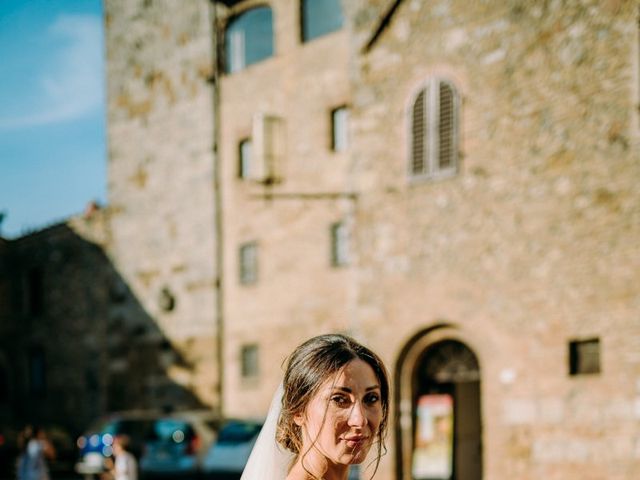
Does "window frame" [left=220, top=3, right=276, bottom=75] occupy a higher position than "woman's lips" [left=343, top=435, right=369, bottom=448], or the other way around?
"window frame" [left=220, top=3, right=276, bottom=75]

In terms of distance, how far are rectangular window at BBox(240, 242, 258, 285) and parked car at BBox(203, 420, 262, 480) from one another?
14.9ft

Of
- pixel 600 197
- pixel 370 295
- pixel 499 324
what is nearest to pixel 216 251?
pixel 370 295

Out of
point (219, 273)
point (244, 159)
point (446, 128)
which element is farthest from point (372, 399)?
point (219, 273)

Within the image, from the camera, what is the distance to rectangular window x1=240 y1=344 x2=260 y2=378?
21.3 meters

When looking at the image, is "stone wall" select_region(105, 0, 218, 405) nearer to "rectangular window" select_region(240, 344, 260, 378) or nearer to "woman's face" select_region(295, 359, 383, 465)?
"rectangular window" select_region(240, 344, 260, 378)

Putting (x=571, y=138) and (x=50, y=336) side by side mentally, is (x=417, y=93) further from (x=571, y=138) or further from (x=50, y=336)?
(x=50, y=336)

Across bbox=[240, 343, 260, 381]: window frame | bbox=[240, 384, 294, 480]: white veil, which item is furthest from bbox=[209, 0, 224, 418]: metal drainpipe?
bbox=[240, 384, 294, 480]: white veil

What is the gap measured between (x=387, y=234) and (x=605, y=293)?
3.74 m

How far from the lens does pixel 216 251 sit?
2202 centimetres

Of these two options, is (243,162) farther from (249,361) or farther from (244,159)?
(249,361)

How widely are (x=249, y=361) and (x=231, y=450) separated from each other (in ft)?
14.4

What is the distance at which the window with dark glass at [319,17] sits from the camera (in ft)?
64.7

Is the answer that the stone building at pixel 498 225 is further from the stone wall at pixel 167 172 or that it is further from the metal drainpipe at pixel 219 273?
the stone wall at pixel 167 172

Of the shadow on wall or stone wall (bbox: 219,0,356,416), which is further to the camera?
the shadow on wall
